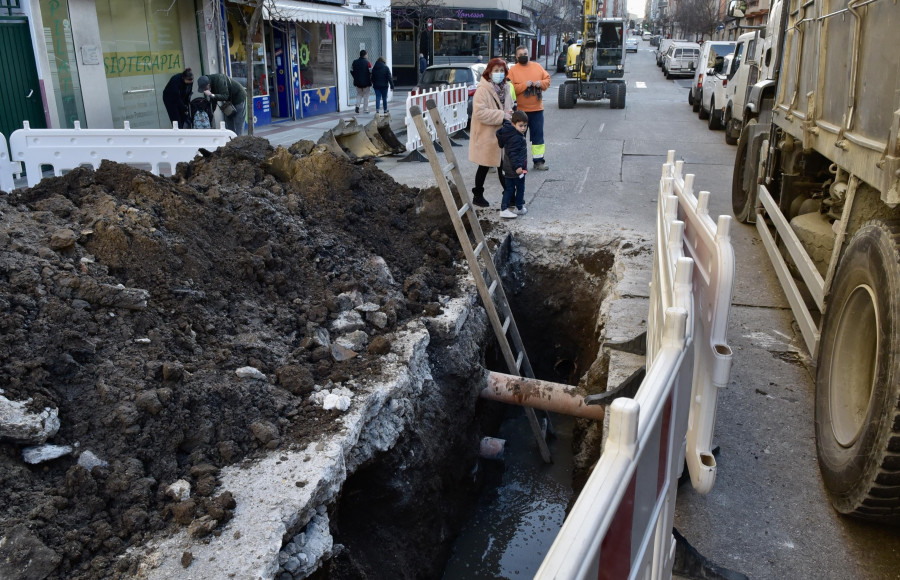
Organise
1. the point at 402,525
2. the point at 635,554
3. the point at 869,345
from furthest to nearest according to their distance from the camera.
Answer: the point at 402,525
the point at 869,345
the point at 635,554

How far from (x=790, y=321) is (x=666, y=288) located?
261 cm

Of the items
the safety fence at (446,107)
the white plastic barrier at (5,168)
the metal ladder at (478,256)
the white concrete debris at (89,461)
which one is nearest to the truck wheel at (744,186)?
the metal ladder at (478,256)

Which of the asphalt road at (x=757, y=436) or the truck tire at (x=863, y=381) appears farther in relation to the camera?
the asphalt road at (x=757, y=436)

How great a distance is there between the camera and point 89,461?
3.21 meters

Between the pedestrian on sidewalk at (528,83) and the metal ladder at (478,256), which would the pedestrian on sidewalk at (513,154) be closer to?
the metal ladder at (478,256)

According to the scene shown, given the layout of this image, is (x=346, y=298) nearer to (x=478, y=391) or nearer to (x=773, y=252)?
(x=478, y=391)

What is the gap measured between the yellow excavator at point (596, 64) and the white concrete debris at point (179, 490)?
19.7m

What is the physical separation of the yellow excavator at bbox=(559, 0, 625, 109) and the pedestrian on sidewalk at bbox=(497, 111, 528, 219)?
13826 mm

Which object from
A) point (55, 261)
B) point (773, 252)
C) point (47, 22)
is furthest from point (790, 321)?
point (47, 22)

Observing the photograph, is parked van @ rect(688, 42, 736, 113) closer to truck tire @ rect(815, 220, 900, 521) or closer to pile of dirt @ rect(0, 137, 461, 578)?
pile of dirt @ rect(0, 137, 461, 578)

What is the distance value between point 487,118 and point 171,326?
192 inches

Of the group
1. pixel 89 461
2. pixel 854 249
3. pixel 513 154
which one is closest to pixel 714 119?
pixel 513 154

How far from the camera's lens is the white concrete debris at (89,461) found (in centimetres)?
319

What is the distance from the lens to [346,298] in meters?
5.17
